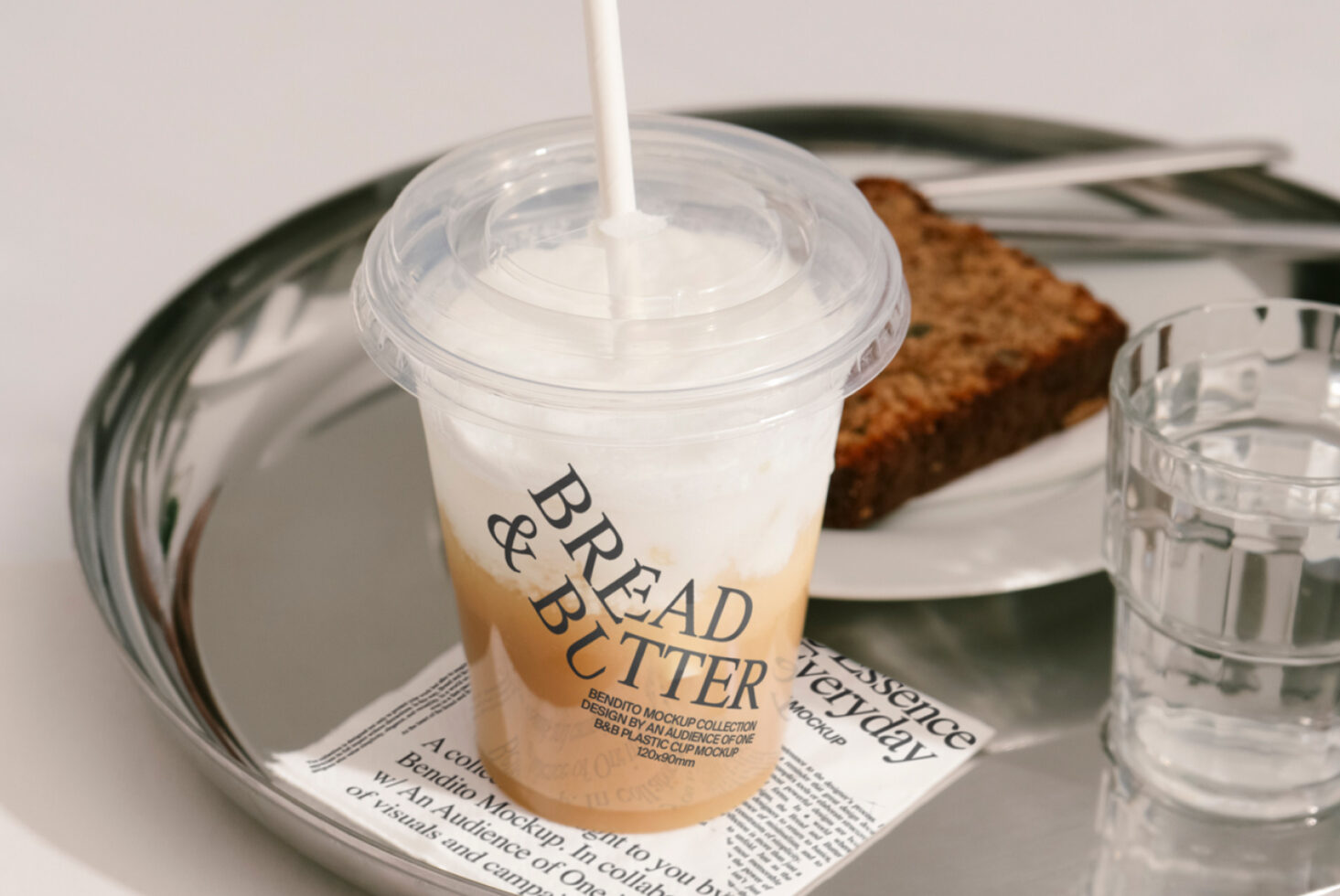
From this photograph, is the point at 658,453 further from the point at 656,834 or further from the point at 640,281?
the point at 656,834

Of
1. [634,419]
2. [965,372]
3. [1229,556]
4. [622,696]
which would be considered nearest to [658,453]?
[634,419]

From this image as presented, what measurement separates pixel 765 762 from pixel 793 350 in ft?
0.84

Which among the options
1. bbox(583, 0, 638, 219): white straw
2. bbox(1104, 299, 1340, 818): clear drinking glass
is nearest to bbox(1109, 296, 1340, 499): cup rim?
bbox(1104, 299, 1340, 818): clear drinking glass

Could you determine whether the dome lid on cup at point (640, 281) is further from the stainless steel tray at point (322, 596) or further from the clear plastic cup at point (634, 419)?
the stainless steel tray at point (322, 596)

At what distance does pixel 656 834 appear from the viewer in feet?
2.27

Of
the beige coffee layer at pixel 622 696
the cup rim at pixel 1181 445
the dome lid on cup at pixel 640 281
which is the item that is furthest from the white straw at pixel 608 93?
the cup rim at pixel 1181 445

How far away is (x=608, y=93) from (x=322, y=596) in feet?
1.35

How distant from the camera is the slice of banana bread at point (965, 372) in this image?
888mm

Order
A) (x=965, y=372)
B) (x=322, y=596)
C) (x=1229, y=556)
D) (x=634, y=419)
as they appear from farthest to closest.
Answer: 1. (x=965, y=372)
2. (x=322, y=596)
3. (x=1229, y=556)
4. (x=634, y=419)

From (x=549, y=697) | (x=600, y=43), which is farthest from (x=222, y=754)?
(x=600, y=43)

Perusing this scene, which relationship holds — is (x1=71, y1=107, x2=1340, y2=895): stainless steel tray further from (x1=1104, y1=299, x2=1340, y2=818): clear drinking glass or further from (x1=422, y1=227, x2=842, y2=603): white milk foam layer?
(x1=422, y1=227, x2=842, y2=603): white milk foam layer

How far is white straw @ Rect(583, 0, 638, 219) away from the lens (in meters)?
0.54

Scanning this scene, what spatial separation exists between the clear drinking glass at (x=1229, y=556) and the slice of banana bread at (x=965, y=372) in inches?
7.0

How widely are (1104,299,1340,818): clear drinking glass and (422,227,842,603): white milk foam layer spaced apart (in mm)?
192
